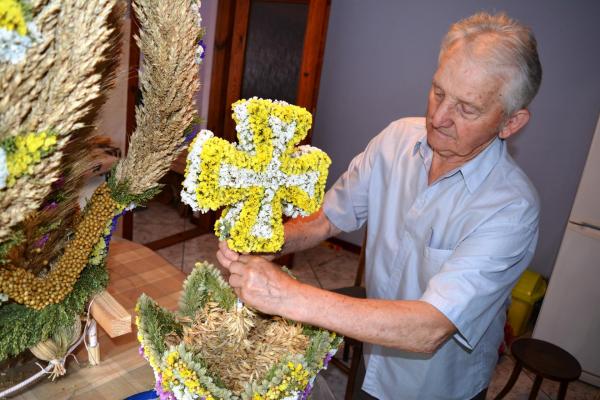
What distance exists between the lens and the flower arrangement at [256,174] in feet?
2.96

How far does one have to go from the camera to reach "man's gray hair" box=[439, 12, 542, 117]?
115 cm

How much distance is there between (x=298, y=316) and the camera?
973 mm

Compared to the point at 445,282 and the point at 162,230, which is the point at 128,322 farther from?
the point at 162,230

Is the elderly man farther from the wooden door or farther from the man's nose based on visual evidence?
the wooden door

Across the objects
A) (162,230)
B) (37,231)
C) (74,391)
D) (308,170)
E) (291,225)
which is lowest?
(162,230)

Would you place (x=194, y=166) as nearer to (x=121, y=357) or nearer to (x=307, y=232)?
(x=121, y=357)

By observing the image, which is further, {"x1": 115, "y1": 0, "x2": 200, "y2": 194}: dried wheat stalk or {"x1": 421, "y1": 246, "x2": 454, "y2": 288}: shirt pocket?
{"x1": 421, "y1": 246, "x2": 454, "y2": 288}: shirt pocket

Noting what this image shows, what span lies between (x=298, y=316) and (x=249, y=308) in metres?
0.14

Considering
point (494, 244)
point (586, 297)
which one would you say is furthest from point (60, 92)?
point (586, 297)

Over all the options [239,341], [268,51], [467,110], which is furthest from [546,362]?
[268,51]

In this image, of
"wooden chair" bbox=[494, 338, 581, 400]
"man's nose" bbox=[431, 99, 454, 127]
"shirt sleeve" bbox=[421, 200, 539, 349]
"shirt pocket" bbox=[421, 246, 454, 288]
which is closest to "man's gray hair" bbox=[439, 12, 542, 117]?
"man's nose" bbox=[431, 99, 454, 127]

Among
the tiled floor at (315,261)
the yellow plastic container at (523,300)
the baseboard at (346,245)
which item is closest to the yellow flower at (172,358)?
the tiled floor at (315,261)

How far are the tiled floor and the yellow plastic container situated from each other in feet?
1.06

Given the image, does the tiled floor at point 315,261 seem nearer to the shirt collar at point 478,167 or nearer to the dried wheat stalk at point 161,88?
the shirt collar at point 478,167
